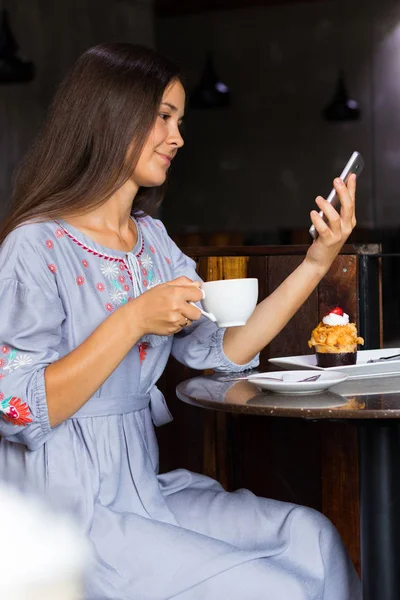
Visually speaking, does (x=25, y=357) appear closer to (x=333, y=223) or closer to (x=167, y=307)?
(x=167, y=307)

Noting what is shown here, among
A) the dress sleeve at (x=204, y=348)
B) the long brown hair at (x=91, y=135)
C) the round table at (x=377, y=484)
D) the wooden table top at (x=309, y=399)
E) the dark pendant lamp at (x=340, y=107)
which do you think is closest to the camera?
the wooden table top at (x=309, y=399)

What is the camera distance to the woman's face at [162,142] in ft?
5.28

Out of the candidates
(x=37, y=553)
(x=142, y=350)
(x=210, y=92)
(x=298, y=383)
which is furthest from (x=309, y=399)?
(x=210, y=92)

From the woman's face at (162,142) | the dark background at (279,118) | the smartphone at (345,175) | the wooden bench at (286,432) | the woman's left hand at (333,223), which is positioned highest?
the dark background at (279,118)

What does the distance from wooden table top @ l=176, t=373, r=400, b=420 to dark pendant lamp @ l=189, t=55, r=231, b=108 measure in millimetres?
6041

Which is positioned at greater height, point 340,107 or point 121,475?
point 340,107

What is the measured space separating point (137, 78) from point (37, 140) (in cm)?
22

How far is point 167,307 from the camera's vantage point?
1.35 meters

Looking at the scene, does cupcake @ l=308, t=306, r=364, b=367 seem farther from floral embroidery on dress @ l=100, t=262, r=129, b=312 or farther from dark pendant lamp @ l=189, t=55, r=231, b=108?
dark pendant lamp @ l=189, t=55, r=231, b=108

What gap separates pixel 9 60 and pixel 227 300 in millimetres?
4468

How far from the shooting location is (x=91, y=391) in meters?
1.40

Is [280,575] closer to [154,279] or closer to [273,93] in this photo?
[154,279]

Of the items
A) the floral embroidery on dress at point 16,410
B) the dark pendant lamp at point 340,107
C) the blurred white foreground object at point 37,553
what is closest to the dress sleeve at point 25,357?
the floral embroidery on dress at point 16,410

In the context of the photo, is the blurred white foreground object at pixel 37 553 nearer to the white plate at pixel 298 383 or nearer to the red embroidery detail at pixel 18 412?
the red embroidery detail at pixel 18 412
